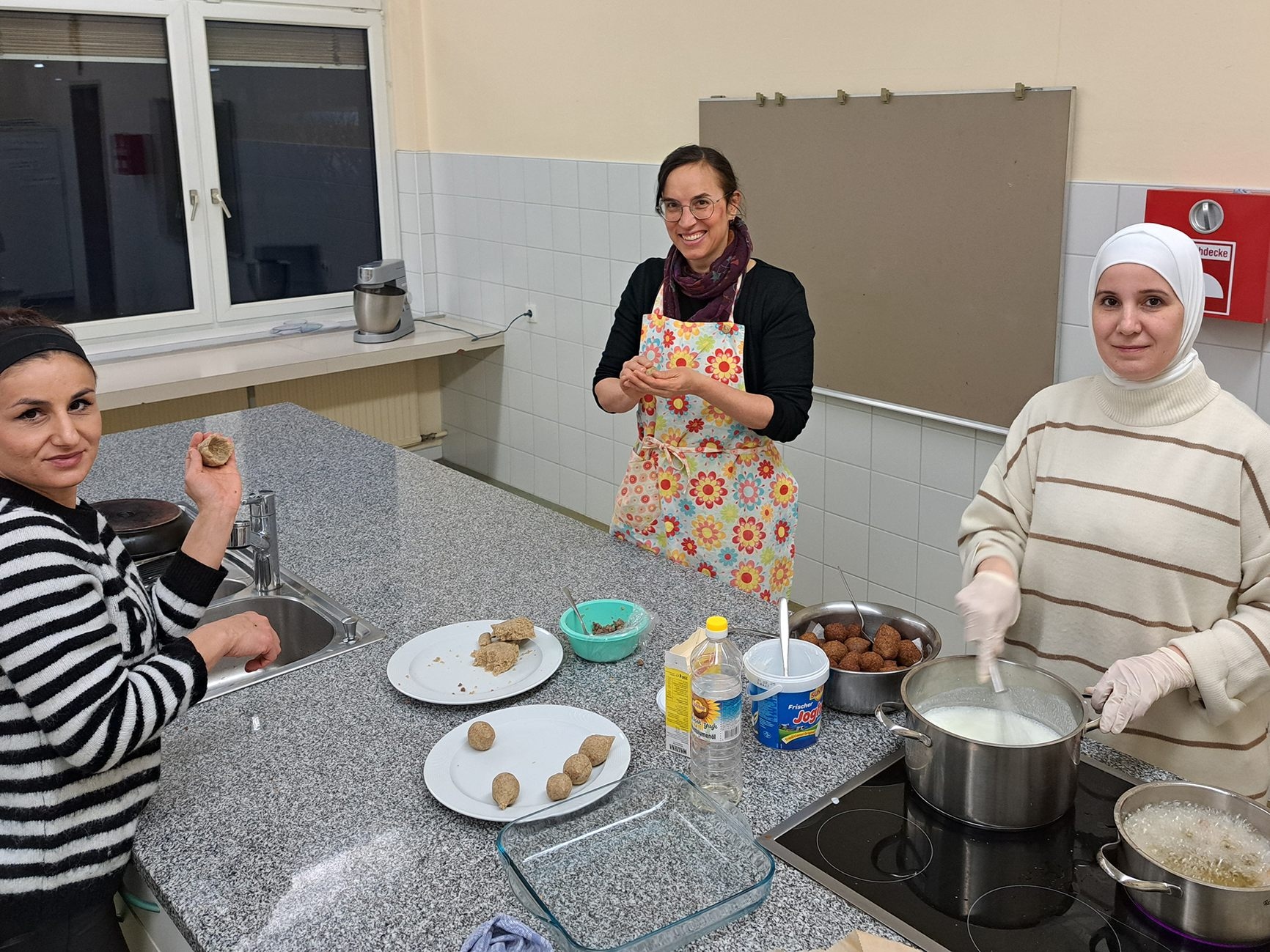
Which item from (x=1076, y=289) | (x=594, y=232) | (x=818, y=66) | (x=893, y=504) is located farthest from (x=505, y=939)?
(x=594, y=232)

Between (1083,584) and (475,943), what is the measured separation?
43.0 inches

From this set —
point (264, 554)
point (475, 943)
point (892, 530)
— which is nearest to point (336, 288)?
point (892, 530)

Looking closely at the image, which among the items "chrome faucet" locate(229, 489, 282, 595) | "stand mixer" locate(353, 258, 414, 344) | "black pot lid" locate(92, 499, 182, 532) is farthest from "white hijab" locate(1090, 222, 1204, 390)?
"stand mixer" locate(353, 258, 414, 344)

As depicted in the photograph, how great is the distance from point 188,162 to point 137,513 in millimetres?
2773

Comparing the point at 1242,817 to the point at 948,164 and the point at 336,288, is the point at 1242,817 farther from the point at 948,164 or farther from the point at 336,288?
the point at 336,288

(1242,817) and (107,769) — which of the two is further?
(107,769)

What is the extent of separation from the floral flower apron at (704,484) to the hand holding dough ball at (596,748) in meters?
0.91

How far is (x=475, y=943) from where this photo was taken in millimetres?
1155

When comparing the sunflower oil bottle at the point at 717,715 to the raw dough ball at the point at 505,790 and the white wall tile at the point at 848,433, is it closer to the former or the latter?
the raw dough ball at the point at 505,790

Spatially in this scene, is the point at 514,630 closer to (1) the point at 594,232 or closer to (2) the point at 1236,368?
(2) the point at 1236,368

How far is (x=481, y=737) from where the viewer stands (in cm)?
155

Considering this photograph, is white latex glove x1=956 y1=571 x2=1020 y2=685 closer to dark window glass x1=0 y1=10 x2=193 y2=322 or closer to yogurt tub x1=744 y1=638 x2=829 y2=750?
yogurt tub x1=744 y1=638 x2=829 y2=750

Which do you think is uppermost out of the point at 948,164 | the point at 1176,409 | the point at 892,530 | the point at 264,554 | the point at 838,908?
the point at 948,164

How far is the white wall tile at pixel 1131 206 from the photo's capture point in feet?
8.95
